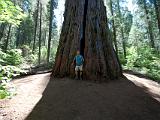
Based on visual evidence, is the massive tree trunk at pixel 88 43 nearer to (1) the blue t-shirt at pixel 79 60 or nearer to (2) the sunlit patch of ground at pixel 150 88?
(1) the blue t-shirt at pixel 79 60

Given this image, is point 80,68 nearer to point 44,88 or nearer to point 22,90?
point 44,88

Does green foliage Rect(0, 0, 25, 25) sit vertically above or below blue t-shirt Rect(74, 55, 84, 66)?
above

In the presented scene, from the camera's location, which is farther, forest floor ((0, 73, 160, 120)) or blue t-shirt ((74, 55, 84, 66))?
blue t-shirt ((74, 55, 84, 66))

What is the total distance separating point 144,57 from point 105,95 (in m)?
14.5

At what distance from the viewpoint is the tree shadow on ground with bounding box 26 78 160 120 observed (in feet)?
23.3

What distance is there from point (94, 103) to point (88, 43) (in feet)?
15.8

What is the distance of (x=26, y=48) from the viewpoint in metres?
37.2

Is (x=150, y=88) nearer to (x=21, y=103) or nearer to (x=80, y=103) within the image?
(x=80, y=103)

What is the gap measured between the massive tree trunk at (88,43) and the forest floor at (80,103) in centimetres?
120

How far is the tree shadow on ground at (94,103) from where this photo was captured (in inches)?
280

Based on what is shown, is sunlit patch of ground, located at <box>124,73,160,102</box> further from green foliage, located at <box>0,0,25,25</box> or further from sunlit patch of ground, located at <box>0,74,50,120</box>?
green foliage, located at <box>0,0,25,25</box>

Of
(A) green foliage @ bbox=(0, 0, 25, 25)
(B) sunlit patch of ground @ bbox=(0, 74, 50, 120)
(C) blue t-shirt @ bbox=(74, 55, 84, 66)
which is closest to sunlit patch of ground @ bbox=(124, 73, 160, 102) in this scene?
(C) blue t-shirt @ bbox=(74, 55, 84, 66)

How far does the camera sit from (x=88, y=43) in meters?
12.3

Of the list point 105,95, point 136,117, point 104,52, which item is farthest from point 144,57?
point 136,117
